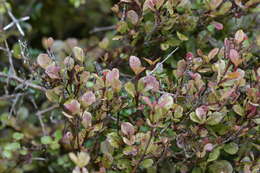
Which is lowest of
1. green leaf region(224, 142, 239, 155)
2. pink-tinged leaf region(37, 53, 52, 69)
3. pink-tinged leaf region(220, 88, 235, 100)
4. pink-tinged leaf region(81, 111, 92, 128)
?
green leaf region(224, 142, 239, 155)

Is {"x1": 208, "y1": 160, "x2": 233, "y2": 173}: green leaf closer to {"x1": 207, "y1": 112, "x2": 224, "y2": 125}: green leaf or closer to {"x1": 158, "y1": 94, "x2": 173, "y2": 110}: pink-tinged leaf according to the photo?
{"x1": 207, "y1": 112, "x2": 224, "y2": 125}: green leaf

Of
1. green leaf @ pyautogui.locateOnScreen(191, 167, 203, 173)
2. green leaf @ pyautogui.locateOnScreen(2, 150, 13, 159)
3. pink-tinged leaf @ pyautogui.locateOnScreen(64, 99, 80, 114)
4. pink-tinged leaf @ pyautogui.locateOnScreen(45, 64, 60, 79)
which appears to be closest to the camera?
pink-tinged leaf @ pyautogui.locateOnScreen(64, 99, 80, 114)

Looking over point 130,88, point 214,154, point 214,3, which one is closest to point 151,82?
point 130,88

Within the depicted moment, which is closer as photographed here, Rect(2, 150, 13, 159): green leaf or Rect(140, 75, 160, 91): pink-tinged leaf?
Rect(140, 75, 160, 91): pink-tinged leaf

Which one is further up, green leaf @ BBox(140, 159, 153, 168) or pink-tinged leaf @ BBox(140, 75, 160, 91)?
pink-tinged leaf @ BBox(140, 75, 160, 91)

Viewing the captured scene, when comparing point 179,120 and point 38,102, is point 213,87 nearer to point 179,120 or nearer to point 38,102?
point 179,120

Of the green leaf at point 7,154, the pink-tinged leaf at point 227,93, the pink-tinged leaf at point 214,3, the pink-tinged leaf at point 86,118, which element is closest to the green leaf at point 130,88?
the pink-tinged leaf at point 86,118

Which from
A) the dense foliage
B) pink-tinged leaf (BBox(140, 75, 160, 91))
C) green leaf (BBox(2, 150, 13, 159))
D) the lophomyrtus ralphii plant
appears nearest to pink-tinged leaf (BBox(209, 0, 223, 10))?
the dense foliage
